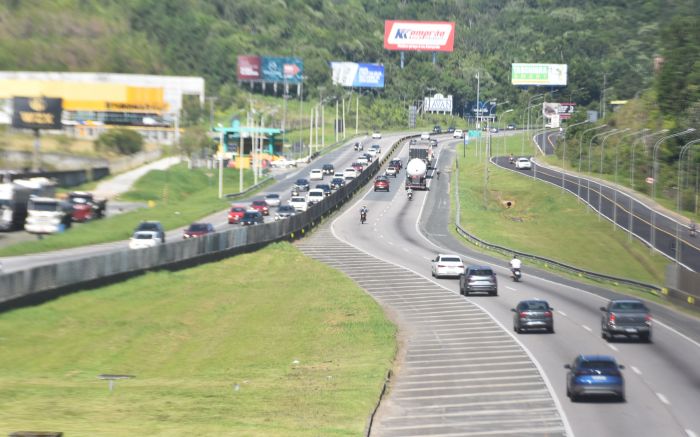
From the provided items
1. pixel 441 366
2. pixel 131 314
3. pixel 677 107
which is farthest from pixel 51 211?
pixel 677 107

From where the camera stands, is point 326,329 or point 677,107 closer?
point 326,329

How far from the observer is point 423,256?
79438mm

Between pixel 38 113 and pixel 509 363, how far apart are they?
80467mm

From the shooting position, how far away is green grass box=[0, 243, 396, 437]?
30844 millimetres

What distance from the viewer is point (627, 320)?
148 feet

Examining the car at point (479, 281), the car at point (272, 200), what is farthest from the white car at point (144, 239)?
the car at point (272, 200)

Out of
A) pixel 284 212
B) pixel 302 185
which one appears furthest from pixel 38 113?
pixel 284 212

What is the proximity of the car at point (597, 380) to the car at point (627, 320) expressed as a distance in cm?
1154

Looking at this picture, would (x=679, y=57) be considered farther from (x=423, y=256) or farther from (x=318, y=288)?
(x=318, y=288)

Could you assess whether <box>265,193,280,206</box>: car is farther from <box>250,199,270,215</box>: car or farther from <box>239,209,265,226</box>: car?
<box>239,209,265,226</box>: car

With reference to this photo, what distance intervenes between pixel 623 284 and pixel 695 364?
2945 cm

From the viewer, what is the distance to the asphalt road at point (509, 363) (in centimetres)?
3148

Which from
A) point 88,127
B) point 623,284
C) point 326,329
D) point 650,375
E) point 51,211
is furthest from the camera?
point 88,127

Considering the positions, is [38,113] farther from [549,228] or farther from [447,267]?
[447,267]
